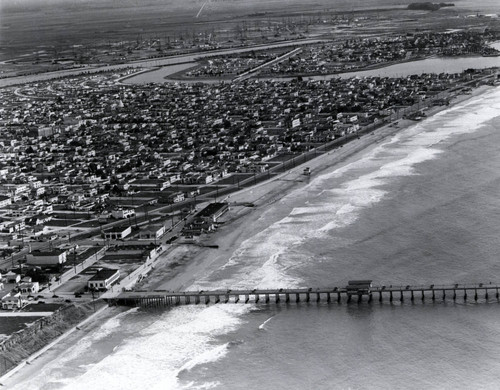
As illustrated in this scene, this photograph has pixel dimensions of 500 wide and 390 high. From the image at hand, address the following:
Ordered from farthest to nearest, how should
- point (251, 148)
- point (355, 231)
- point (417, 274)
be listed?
point (251, 148) → point (355, 231) → point (417, 274)

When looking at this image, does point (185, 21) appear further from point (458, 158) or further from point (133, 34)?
point (458, 158)

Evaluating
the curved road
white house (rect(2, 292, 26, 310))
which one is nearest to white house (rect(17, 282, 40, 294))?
white house (rect(2, 292, 26, 310))

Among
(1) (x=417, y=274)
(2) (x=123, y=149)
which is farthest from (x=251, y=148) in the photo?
(1) (x=417, y=274)

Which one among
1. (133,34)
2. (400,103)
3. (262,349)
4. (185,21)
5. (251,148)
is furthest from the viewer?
(185,21)

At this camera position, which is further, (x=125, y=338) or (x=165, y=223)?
(x=165, y=223)

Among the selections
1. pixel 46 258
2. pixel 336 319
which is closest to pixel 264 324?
pixel 336 319

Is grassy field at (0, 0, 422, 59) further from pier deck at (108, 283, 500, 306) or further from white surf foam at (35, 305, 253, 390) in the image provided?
white surf foam at (35, 305, 253, 390)

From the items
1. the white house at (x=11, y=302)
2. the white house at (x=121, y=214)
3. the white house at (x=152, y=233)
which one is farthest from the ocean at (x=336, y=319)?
the white house at (x=121, y=214)
